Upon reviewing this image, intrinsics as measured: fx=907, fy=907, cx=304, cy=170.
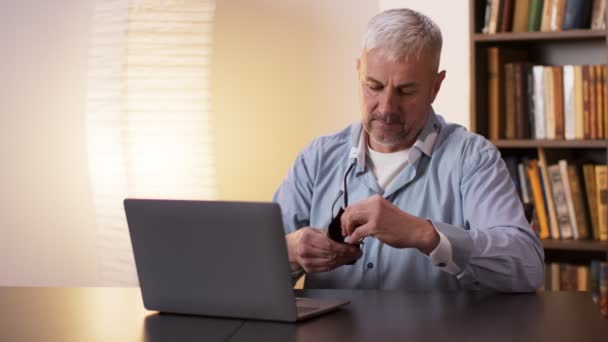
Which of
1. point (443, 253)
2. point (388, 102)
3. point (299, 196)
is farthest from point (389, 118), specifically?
point (443, 253)

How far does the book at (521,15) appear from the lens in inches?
135

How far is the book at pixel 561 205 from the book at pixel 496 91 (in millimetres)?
265

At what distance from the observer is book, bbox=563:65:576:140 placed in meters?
3.38

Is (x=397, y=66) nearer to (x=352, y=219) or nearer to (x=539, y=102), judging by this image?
(x=352, y=219)

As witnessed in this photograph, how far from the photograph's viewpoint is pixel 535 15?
341 cm

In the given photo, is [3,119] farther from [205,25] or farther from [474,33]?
[474,33]

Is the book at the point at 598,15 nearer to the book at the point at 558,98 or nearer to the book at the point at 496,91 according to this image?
the book at the point at 558,98

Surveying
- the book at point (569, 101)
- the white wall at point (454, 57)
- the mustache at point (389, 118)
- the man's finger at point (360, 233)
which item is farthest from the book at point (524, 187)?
the man's finger at point (360, 233)

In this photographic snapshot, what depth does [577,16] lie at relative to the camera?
3332mm

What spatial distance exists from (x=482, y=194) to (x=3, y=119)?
2.43 metres

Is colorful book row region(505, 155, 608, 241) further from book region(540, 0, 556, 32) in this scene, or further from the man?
the man

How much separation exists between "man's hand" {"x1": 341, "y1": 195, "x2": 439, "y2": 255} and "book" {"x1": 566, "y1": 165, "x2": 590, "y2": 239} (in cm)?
179

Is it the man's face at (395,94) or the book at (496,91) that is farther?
the book at (496,91)

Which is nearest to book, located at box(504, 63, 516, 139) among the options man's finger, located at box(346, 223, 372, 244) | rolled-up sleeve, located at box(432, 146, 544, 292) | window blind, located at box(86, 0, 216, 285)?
window blind, located at box(86, 0, 216, 285)
